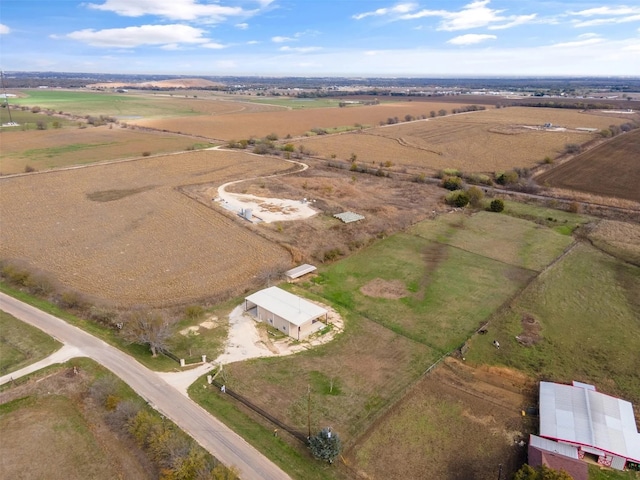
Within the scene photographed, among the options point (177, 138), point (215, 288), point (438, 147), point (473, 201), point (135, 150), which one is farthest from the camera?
point (177, 138)

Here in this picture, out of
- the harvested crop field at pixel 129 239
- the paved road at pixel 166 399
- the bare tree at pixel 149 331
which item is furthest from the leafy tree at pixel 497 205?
the paved road at pixel 166 399

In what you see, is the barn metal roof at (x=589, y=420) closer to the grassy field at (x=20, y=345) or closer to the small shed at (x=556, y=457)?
the small shed at (x=556, y=457)

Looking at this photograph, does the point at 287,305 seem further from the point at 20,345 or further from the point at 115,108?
the point at 115,108

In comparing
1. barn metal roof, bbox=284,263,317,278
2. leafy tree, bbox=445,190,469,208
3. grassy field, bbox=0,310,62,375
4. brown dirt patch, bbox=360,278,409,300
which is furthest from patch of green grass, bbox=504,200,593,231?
grassy field, bbox=0,310,62,375

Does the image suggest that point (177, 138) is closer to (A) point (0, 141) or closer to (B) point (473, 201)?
(A) point (0, 141)

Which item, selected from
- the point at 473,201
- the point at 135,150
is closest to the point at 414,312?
the point at 473,201

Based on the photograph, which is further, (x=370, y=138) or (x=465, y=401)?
(x=370, y=138)

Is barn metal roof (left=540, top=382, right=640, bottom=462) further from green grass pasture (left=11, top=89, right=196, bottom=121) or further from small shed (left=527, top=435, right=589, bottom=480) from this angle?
green grass pasture (left=11, top=89, right=196, bottom=121)
